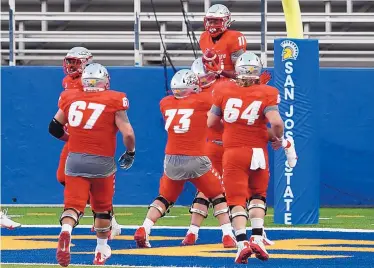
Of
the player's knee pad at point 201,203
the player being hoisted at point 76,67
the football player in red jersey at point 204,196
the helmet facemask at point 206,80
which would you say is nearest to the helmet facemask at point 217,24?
the football player in red jersey at point 204,196

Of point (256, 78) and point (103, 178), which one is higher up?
point (256, 78)

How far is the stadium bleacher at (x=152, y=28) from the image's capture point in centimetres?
1788

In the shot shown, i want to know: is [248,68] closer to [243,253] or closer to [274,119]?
[274,119]

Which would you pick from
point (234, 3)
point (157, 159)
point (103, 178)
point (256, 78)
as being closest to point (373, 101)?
point (157, 159)

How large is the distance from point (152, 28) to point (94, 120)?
403 inches

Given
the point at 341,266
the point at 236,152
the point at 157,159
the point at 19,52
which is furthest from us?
the point at 19,52

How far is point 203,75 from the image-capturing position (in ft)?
38.0

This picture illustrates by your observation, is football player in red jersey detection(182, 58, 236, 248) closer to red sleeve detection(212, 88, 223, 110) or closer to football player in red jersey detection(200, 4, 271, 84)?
football player in red jersey detection(200, 4, 271, 84)

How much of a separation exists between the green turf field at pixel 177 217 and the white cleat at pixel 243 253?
3.53m

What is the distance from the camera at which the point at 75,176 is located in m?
9.09

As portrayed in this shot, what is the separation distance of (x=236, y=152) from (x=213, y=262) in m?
0.92

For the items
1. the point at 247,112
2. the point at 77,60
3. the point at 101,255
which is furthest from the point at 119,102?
the point at 77,60

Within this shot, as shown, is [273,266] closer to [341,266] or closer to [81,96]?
[341,266]

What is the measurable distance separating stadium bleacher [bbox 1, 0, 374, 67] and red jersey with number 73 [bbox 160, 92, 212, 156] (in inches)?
255
